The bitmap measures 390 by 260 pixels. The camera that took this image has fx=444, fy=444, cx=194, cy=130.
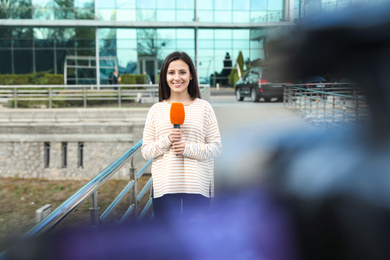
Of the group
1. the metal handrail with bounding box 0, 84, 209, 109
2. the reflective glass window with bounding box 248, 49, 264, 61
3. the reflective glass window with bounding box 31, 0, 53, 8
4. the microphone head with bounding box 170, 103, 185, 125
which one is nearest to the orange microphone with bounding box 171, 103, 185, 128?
the microphone head with bounding box 170, 103, 185, 125

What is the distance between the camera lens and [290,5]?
32.6 inches

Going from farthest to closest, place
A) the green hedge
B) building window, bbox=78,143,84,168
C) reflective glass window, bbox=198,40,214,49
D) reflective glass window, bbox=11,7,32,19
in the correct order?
1. reflective glass window, bbox=198,40,214,49
2. reflective glass window, bbox=11,7,32,19
3. the green hedge
4. building window, bbox=78,143,84,168

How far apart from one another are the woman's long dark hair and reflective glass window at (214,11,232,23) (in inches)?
1082

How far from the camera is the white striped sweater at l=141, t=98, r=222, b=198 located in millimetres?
1876

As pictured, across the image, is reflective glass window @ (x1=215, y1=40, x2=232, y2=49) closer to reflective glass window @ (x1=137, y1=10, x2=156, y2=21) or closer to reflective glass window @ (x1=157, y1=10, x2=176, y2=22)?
reflective glass window @ (x1=157, y1=10, x2=176, y2=22)

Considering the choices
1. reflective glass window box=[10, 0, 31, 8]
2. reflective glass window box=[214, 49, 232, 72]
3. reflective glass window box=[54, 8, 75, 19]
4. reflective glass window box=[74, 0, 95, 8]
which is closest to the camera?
reflective glass window box=[10, 0, 31, 8]

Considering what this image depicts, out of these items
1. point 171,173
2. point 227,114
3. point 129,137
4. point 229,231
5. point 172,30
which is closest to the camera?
point 229,231

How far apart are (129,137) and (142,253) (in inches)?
567

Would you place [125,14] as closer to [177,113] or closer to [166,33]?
[166,33]

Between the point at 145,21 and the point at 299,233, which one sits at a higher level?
the point at 145,21

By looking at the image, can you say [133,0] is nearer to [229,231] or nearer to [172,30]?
[172,30]

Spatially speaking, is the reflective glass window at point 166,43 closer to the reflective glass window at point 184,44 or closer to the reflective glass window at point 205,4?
the reflective glass window at point 184,44

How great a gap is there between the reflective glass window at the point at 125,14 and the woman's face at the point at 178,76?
27.4 meters

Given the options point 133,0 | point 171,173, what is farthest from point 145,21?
point 171,173
